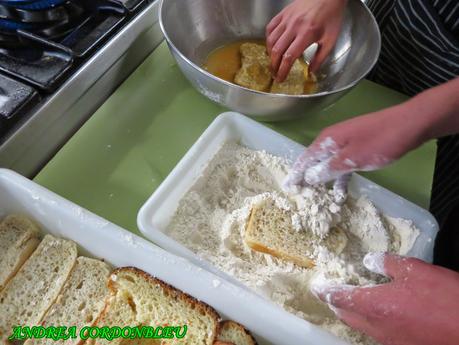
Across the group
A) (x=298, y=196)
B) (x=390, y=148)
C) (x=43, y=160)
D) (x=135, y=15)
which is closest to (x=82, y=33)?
(x=135, y=15)

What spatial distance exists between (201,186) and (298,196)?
0.19m

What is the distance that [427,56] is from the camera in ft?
3.66

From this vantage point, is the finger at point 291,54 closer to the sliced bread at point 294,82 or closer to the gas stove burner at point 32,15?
the sliced bread at point 294,82

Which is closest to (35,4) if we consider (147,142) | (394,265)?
(147,142)

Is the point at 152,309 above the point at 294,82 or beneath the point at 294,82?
beneath

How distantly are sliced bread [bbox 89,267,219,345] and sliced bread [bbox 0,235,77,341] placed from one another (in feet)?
0.31

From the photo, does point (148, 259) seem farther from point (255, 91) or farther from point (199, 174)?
point (255, 91)

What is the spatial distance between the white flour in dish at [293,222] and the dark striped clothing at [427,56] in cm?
43

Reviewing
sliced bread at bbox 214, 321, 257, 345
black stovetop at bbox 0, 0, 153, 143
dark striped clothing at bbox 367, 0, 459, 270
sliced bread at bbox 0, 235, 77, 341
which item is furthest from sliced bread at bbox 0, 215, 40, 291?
dark striped clothing at bbox 367, 0, 459, 270

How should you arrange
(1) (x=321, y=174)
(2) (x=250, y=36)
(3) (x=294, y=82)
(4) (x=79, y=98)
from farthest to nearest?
1. (2) (x=250, y=36)
2. (3) (x=294, y=82)
3. (4) (x=79, y=98)
4. (1) (x=321, y=174)

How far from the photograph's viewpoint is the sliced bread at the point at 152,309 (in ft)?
2.43

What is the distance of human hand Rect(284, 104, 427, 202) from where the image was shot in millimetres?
721

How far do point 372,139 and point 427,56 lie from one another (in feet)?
1.69

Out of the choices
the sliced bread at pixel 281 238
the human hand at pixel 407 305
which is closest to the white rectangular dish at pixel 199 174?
the sliced bread at pixel 281 238
